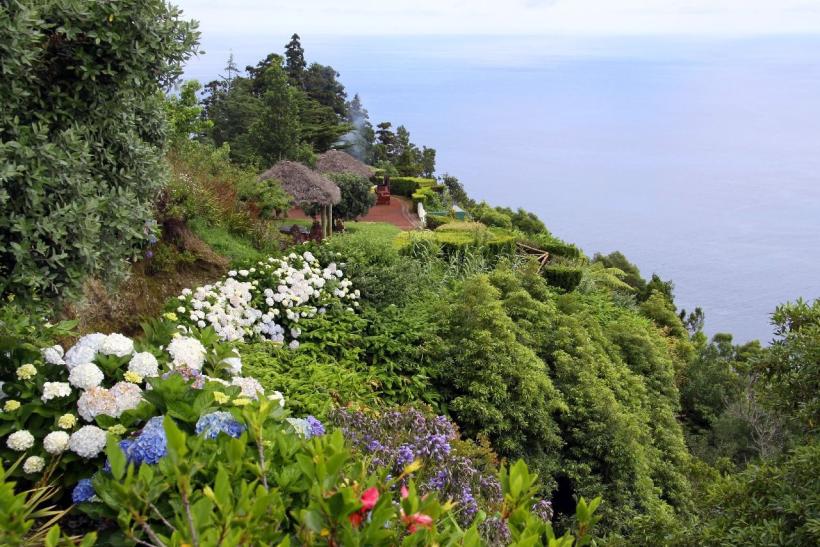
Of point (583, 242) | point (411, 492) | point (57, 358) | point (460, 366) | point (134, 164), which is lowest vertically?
point (583, 242)

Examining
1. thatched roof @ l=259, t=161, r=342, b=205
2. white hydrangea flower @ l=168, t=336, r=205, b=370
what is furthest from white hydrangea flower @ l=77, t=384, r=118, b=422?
thatched roof @ l=259, t=161, r=342, b=205

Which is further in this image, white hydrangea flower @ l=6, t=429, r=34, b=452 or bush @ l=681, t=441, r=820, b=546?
bush @ l=681, t=441, r=820, b=546

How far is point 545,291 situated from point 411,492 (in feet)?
26.1

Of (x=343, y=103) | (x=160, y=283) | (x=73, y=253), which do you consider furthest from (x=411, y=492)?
(x=343, y=103)

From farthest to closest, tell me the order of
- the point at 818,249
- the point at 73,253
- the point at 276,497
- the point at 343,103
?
the point at 818,249 < the point at 343,103 < the point at 73,253 < the point at 276,497

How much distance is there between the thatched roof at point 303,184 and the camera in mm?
16547

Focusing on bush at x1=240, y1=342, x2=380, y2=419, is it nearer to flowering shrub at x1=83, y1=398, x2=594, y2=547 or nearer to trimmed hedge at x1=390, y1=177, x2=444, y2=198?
flowering shrub at x1=83, y1=398, x2=594, y2=547

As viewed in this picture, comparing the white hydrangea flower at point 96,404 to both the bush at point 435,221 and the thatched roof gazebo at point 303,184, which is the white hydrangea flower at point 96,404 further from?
the bush at point 435,221

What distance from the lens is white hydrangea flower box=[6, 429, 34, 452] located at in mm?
2619

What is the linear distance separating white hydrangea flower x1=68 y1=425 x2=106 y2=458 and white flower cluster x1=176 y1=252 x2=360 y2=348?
313 centimetres

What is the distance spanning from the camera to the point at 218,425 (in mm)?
2459

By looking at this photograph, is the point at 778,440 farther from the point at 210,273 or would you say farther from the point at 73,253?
the point at 73,253

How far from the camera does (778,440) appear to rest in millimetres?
11219

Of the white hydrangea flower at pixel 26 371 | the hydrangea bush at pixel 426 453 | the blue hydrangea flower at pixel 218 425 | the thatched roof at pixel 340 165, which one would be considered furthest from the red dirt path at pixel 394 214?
the blue hydrangea flower at pixel 218 425
